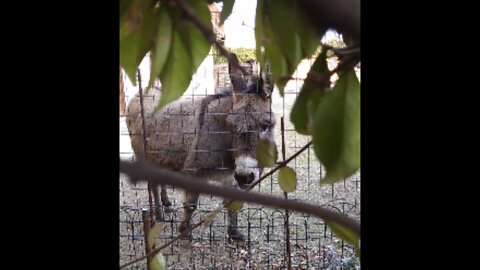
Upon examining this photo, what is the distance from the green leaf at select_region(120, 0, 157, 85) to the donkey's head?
56mm

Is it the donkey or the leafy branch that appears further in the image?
the donkey

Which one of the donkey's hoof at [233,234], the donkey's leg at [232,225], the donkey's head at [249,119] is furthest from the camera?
the donkey's hoof at [233,234]

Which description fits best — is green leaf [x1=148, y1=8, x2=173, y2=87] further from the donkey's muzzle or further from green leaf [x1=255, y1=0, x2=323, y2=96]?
the donkey's muzzle

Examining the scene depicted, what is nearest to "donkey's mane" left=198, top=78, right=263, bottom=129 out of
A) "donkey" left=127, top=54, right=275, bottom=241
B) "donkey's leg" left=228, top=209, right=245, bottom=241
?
"donkey" left=127, top=54, right=275, bottom=241

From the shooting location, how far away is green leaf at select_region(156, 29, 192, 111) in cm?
33

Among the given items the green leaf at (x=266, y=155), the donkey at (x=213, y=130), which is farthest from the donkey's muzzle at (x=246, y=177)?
the green leaf at (x=266, y=155)

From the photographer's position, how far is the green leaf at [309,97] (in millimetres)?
321

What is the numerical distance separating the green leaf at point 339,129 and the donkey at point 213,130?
58 millimetres

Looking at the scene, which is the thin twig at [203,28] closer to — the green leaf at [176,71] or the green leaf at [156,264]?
the green leaf at [176,71]

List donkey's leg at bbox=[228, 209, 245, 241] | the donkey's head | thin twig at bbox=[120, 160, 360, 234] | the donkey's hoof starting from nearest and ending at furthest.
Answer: thin twig at bbox=[120, 160, 360, 234] → the donkey's head → donkey's leg at bbox=[228, 209, 245, 241] → the donkey's hoof
